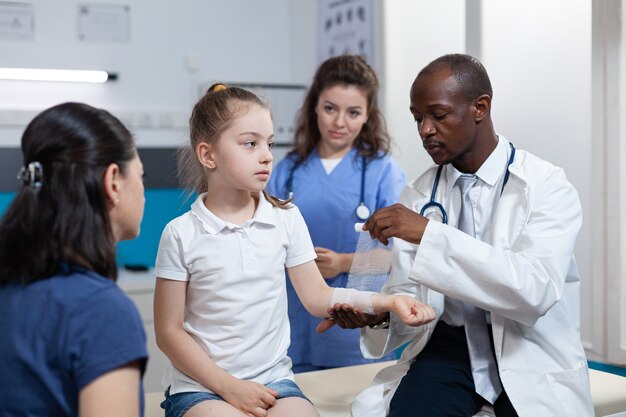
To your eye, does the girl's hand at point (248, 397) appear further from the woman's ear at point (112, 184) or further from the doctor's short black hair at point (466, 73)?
the doctor's short black hair at point (466, 73)

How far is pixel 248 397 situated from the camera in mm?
1520

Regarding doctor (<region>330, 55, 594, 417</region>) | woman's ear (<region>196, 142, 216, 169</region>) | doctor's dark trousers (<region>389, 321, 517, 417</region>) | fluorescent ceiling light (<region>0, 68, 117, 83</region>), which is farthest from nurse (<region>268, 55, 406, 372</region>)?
fluorescent ceiling light (<region>0, 68, 117, 83</region>)

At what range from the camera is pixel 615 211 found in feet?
7.48

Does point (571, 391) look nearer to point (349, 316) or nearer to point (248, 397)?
Result: point (349, 316)

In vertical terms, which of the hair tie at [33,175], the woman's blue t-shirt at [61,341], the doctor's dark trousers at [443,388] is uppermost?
the hair tie at [33,175]

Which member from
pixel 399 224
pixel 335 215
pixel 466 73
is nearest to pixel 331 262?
pixel 335 215

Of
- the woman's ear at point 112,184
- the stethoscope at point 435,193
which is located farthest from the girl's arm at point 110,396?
the stethoscope at point 435,193

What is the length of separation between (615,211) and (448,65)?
0.89 meters

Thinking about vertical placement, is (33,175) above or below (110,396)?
above

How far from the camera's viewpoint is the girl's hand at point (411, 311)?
160cm

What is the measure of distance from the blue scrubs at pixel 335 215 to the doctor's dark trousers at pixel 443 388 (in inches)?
22.1

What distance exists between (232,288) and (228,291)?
0.04 ft

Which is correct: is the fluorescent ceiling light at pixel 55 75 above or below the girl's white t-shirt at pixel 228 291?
above

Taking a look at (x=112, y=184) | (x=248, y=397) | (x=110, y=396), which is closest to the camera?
(x=110, y=396)
